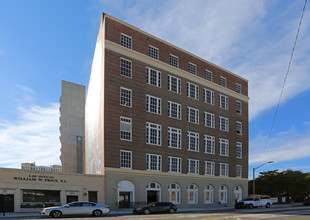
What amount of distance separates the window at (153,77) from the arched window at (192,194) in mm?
15756

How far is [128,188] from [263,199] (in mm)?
20538

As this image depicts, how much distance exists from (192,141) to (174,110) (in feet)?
19.3

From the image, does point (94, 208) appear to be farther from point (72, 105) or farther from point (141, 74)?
point (72, 105)

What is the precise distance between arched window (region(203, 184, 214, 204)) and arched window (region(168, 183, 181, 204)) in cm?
566

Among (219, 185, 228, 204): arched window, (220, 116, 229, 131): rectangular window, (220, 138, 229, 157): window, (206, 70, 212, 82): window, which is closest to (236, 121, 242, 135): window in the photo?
(220, 116, 229, 131): rectangular window

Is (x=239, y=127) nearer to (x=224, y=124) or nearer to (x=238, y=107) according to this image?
(x=238, y=107)

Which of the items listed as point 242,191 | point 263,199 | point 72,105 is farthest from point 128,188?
point 72,105

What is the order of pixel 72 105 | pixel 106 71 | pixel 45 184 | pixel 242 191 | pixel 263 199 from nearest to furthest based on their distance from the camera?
pixel 45 184 → pixel 106 71 → pixel 263 199 → pixel 242 191 → pixel 72 105

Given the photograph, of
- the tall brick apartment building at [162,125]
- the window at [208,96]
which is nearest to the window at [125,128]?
the tall brick apartment building at [162,125]

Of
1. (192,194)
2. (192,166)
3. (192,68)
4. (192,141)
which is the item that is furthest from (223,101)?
(192,194)

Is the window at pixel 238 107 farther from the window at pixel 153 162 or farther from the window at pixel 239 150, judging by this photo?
the window at pixel 153 162

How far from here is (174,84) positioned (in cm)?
4459

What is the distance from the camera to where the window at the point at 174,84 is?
144 feet

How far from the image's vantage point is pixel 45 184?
106 feet
